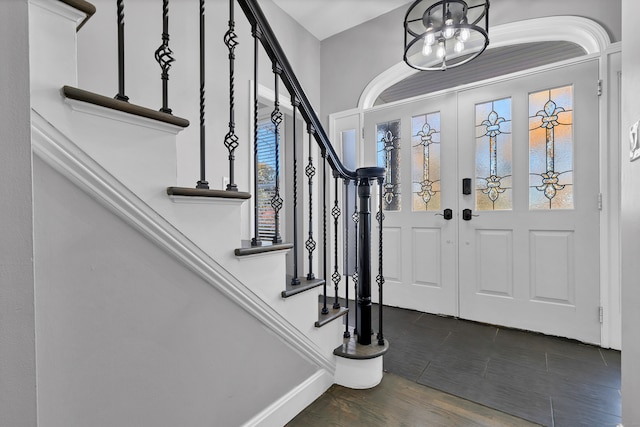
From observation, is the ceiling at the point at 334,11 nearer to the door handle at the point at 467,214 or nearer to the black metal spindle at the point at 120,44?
the door handle at the point at 467,214

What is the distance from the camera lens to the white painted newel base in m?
1.67

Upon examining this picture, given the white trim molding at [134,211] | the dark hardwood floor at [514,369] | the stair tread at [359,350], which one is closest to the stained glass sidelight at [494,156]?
the dark hardwood floor at [514,369]

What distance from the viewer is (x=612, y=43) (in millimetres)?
2199

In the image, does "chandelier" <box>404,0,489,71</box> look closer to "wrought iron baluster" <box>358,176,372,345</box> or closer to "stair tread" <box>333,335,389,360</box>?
"wrought iron baluster" <box>358,176,372,345</box>

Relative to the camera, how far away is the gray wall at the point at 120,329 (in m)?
0.74

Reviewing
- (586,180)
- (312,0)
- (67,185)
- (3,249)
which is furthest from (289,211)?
(3,249)

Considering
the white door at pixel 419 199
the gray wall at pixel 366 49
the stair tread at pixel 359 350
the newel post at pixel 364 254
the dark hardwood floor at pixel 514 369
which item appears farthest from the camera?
the white door at pixel 419 199

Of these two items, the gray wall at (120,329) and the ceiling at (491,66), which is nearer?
the gray wall at (120,329)

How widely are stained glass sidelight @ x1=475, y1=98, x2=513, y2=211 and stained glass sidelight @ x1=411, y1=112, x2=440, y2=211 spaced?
Answer: 1.18 feet

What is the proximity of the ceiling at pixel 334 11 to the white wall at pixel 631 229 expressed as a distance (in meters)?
2.48

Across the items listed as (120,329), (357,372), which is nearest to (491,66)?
(357,372)

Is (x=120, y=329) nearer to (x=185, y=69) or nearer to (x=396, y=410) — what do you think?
(x=396, y=410)

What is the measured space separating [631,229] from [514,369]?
1279 mm

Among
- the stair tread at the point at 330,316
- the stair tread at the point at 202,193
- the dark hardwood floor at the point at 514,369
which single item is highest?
the stair tread at the point at 202,193
